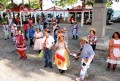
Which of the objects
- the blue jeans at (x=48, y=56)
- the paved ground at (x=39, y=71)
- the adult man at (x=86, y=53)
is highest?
the adult man at (x=86, y=53)

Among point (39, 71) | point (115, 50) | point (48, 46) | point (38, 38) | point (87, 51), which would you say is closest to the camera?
point (87, 51)

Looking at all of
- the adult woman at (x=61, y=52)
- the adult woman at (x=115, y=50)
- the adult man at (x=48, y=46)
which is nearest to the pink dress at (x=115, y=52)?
the adult woman at (x=115, y=50)

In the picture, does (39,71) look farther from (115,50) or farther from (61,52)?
(115,50)

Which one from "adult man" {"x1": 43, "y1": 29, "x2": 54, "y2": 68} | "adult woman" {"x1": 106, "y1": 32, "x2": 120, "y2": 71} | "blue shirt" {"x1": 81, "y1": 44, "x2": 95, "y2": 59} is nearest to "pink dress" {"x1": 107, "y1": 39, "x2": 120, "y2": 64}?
"adult woman" {"x1": 106, "y1": 32, "x2": 120, "y2": 71}

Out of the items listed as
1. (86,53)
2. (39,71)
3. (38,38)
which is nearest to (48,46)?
A: (39,71)

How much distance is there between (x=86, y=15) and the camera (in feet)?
113

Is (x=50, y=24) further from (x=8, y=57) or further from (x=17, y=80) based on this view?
(x=17, y=80)

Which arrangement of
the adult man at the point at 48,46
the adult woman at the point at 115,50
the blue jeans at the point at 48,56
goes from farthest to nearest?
the blue jeans at the point at 48,56 → the adult man at the point at 48,46 → the adult woman at the point at 115,50

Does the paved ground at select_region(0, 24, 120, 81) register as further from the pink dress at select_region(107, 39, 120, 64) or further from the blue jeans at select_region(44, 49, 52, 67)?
the pink dress at select_region(107, 39, 120, 64)

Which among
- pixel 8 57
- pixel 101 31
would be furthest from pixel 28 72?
pixel 101 31

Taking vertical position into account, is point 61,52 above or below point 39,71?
above

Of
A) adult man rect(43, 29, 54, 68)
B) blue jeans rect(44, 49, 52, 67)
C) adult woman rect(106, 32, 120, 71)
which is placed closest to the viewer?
adult woman rect(106, 32, 120, 71)

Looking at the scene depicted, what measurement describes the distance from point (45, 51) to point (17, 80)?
171cm

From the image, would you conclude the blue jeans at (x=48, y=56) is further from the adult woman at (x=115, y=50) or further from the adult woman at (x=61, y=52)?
the adult woman at (x=115, y=50)
